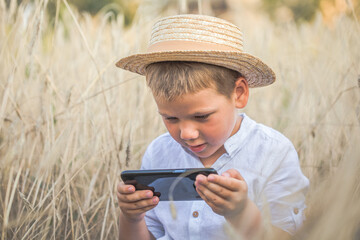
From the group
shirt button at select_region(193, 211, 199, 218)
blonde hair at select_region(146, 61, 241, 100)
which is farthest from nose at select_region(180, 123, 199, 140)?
shirt button at select_region(193, 211, 199, 218)

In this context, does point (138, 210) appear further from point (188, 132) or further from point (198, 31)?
point (198, 31)

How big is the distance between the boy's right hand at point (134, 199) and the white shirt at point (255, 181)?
208 millimetres

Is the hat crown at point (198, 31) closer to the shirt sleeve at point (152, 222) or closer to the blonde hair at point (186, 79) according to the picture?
the blonde hair at point (186, 79)

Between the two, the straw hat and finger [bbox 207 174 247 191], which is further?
the straw hat

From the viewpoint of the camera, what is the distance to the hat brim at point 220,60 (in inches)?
48.8

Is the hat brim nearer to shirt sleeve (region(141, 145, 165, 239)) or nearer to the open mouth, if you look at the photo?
the open mouth

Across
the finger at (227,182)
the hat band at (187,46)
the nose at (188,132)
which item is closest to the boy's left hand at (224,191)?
the finger at (227,182)

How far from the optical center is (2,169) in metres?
1.71

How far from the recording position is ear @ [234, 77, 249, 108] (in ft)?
4.67

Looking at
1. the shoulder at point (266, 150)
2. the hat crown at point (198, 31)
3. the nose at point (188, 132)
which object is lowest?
the shoulder at point (266, 150)

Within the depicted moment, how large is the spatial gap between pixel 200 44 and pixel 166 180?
0.46 meters

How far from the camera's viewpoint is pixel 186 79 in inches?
50.4

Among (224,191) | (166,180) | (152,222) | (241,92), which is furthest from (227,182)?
(152,222)

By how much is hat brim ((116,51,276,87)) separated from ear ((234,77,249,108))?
0.03 metres
